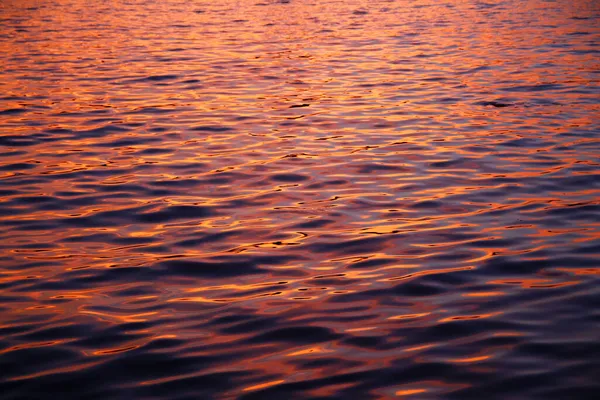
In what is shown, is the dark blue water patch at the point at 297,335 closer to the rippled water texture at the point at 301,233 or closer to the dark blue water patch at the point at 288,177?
the rippled water texture at the point at 301,233

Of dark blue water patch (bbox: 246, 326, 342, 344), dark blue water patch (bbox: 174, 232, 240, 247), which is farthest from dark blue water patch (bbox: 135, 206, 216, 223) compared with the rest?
dark blue water patch (bbox: 246, 326, 342, 344)

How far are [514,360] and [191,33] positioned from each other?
21040 mm

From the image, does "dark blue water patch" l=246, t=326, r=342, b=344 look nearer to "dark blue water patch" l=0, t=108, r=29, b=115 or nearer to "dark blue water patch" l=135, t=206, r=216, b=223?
"dark blue water patch" l=135, t=206, r=216, b=223

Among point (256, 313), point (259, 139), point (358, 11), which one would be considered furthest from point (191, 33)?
point (256, 313)

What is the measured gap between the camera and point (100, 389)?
4.66 m

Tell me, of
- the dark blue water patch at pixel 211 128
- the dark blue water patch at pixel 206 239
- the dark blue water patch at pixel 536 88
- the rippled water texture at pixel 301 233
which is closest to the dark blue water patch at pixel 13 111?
the rippled water texture at pixel 301 233

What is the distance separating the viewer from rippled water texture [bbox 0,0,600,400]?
193 inches

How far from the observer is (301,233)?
736 centimetres

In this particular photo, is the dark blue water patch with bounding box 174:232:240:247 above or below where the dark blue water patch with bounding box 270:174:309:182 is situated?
below

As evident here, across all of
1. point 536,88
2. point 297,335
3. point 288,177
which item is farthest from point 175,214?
point 536,88

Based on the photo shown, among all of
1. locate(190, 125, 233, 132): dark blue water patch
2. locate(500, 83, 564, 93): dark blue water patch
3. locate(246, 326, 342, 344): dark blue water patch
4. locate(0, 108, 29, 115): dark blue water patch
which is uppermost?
locate(0, 108, 29, 115): dark blue water patch

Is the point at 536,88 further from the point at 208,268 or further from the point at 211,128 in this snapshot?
the point at 208,268

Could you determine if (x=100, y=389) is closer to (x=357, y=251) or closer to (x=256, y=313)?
(x=256, y=313)

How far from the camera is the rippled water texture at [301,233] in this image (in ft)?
16.1
